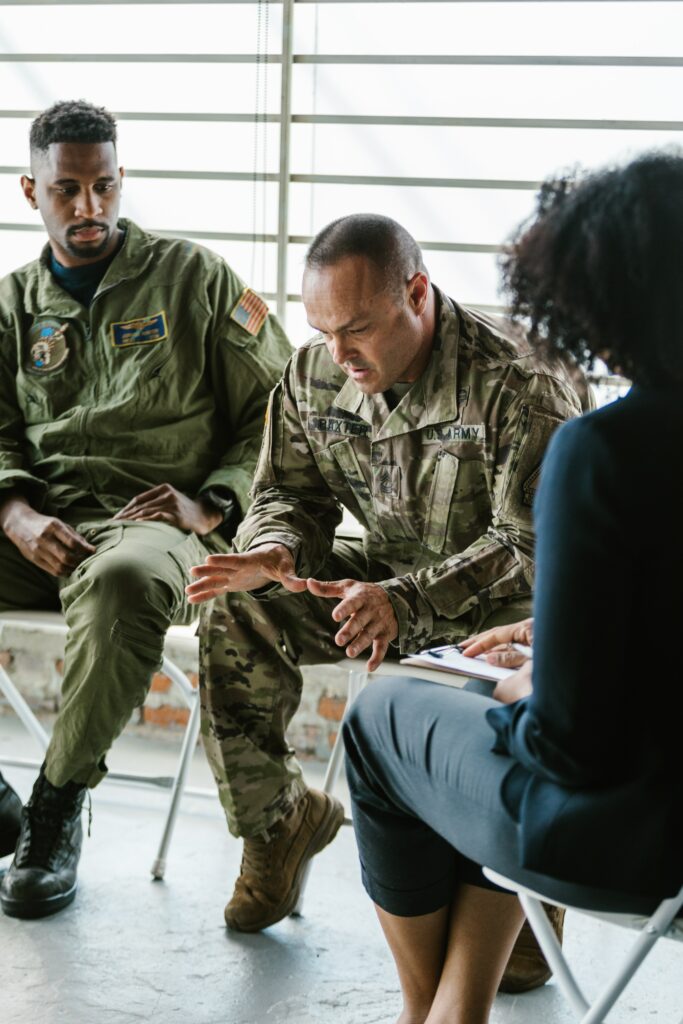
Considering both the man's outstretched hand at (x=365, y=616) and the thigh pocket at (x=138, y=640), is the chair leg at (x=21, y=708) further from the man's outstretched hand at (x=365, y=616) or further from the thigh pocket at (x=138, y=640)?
the man's outstretched hand at (x=365, y=616)

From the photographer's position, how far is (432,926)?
68.0 inches

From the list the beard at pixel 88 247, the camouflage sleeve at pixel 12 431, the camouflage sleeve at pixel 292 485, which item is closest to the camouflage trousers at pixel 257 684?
the camouflage sleeve at pixel 292 485

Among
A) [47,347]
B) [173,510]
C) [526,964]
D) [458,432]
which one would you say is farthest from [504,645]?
[47,347]

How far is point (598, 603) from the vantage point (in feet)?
4.09

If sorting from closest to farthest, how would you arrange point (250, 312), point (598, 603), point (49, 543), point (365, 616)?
point (598, 603)
point (365, 616)
point (49, 543)
point (250, 312)

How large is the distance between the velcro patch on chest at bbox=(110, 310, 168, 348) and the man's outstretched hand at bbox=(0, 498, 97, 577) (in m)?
0.54

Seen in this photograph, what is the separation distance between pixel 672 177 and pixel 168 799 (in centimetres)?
241

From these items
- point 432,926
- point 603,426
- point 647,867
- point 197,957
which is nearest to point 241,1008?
point 197,957

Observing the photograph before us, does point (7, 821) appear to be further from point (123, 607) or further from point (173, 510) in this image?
point (173, 510)

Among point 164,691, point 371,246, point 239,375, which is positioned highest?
point 371,246

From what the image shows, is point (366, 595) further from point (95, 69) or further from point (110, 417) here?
point (95, 69)

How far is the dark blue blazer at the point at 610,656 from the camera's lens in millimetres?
1249

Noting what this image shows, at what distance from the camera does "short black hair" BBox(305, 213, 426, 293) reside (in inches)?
91.4

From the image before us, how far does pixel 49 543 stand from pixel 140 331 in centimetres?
65
